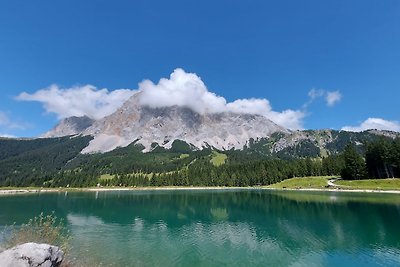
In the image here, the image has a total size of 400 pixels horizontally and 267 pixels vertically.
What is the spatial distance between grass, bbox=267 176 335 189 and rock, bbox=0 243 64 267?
14440 centimetres

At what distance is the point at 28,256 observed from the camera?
16.1 m

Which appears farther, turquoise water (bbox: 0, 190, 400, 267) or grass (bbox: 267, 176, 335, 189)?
grass (bbox: 267, 176, 335, 189)

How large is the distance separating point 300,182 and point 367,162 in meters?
35.8

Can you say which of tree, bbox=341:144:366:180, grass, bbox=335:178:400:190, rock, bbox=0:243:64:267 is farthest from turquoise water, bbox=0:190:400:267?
tree, bbox=341:144:366:180

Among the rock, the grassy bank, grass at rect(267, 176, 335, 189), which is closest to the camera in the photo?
the rock

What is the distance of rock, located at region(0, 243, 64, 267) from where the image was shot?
51.5 ft

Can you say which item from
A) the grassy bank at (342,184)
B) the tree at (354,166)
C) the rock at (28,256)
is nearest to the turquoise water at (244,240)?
the rock at (28,256)

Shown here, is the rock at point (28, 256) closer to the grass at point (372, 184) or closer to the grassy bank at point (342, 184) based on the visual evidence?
the grassy bank at point (342, 184)

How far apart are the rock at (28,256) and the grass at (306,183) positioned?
144402 millimetres

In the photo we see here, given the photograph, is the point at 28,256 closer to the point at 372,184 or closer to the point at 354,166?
the point at 372,184

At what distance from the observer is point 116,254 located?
35250mm

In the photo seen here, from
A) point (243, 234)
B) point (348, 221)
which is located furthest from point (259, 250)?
point (348, 221)

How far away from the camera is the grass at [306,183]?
15335cm

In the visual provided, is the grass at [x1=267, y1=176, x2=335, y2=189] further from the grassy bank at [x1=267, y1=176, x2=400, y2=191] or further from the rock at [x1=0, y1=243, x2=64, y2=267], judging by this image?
the rock at [x1=0, y1=243, x2=64, y2=267]
